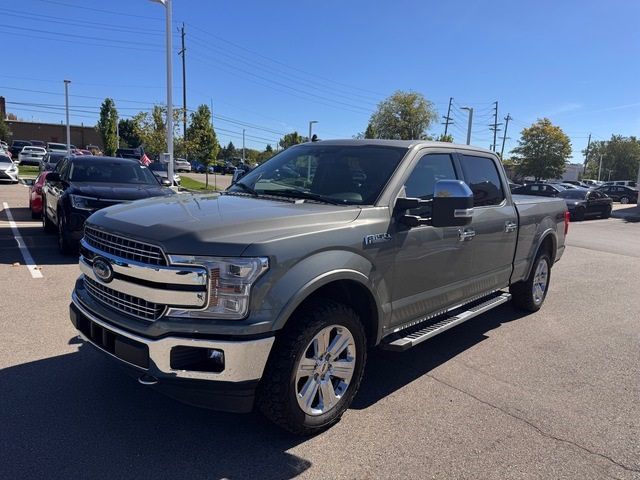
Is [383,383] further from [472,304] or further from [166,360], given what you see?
[166,360]

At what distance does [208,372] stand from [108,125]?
75.0m

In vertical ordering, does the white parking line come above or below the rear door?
below

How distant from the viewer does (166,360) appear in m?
2.67

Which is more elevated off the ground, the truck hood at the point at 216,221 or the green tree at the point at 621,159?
the green tree at the point at 621,159

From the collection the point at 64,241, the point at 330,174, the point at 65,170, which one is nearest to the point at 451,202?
the point at 330,174

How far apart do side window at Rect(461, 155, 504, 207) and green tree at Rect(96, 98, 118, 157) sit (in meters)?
66.9

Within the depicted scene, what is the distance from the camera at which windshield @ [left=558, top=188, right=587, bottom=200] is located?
2244 cm

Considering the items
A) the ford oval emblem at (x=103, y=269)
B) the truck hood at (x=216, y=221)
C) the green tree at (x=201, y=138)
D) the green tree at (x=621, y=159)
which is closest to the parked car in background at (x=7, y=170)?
the green tree at (x=201, y=138)

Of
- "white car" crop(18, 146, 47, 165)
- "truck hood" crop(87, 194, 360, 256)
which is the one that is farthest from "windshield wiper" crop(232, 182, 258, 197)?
"white car" crop(18, 146, 47, 165)

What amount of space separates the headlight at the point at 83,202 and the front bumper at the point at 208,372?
18.4ft

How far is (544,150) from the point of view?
182 ft

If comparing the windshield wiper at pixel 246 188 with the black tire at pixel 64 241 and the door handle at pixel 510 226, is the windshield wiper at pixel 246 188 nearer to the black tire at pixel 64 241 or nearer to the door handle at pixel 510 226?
the door handle at pixel 510 226

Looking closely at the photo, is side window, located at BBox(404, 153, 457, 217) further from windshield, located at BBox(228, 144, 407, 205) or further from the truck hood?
the truck hood

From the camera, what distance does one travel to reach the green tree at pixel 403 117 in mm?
54312
